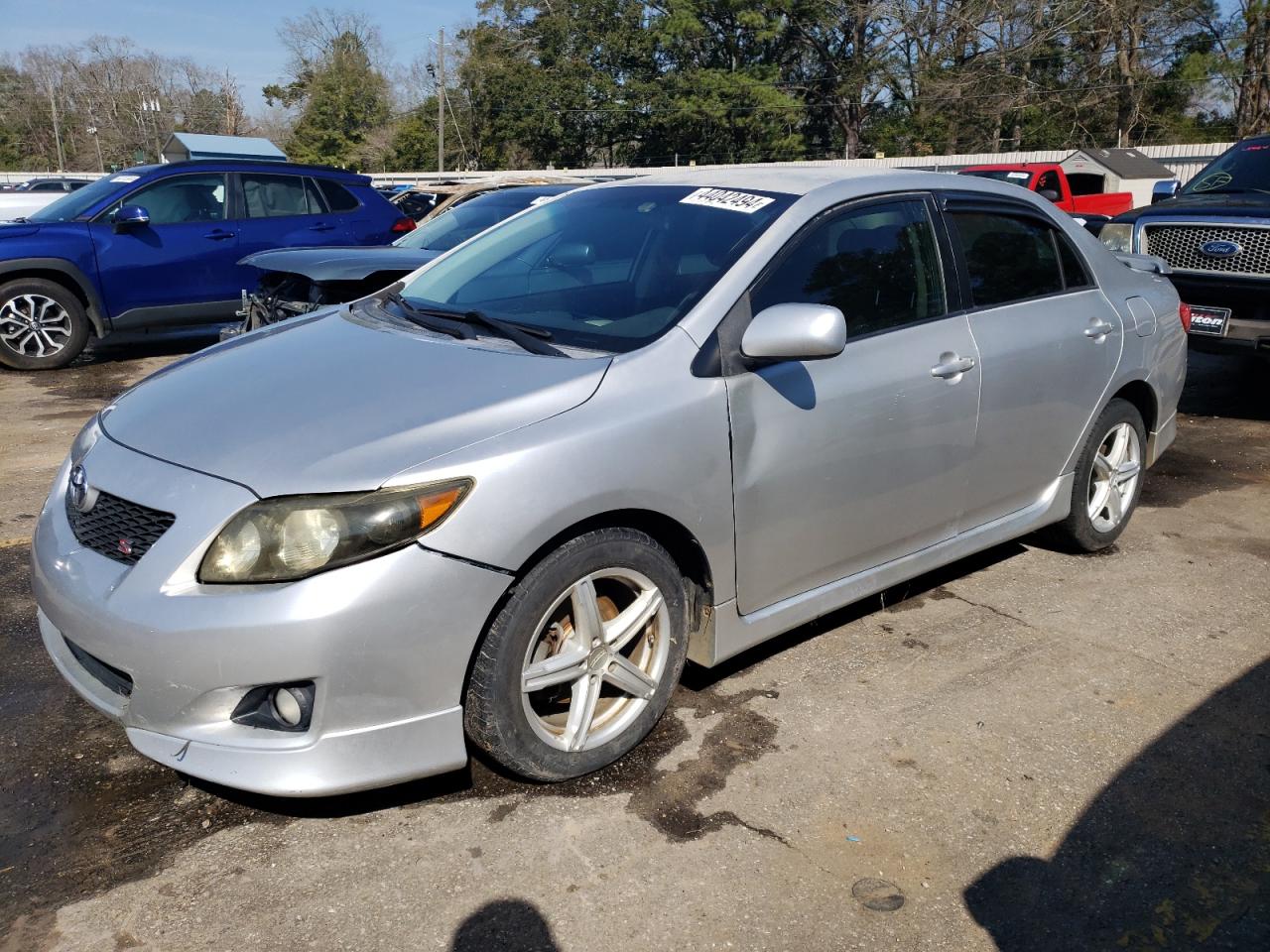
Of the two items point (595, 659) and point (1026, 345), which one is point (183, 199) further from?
point (595, 659)

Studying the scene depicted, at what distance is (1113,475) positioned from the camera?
486 cm

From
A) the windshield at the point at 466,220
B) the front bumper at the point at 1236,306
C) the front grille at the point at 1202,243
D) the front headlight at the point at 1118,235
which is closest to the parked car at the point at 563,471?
the front bumper at the point at 1236,306

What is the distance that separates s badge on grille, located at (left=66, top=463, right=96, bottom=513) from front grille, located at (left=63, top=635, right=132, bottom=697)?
356 millimetres

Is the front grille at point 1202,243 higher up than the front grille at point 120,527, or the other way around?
the front grille at point 1202,243

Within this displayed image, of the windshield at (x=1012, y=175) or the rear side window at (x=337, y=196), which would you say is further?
the windshield at (x=1012, y=175)

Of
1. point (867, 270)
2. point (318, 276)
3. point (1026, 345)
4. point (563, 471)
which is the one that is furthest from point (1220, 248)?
point (563, 471)

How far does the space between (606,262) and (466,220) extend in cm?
528

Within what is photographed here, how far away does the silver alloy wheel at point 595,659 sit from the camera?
114 inches

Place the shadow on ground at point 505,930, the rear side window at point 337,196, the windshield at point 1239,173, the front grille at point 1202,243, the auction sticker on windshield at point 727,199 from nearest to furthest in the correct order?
the shadow on ground at point 505,930 < the auction sticker on windshield at point 727,199 < the front grille at point 1202,243 < the windshield at point 1239,173 < the rear side window at point 337,196

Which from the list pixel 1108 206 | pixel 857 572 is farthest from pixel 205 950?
pixel 1108 206

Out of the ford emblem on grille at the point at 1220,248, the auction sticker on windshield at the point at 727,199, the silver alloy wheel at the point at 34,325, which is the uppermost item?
the auction sticker on windshield at the point at 727,199

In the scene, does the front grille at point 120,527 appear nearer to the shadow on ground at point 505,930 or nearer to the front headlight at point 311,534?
the front headlight at point 311,534

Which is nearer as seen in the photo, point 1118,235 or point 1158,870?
point 1158,870

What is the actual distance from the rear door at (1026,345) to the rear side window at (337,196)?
25.7ft
